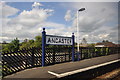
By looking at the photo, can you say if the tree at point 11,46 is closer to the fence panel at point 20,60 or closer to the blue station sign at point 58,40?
the blue station sign at point 58,40

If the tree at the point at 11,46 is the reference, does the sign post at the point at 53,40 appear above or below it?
above

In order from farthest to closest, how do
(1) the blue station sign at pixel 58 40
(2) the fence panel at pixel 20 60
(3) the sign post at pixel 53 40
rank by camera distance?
1. (1) the blue station sign at pixel 58 40
2. (3) the sign post at pixel 53 40
3. (2) the fence panel at pixel 20 60

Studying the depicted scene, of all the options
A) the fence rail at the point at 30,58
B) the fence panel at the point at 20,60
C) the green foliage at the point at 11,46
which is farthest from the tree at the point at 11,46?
the fence panel at the point at 20,60

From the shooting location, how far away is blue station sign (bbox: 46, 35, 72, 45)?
26.8 feet

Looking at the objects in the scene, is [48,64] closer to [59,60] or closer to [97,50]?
[59,60]

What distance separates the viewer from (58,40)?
28.9ft

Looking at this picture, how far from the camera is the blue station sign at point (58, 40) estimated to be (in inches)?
322

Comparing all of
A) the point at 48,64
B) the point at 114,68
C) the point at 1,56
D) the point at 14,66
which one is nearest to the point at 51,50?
the point at 48,64

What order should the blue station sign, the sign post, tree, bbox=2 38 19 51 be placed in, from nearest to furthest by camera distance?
the sign post → the blue station sign → tree, bbox=2 38 19 51

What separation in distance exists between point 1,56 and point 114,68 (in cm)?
914

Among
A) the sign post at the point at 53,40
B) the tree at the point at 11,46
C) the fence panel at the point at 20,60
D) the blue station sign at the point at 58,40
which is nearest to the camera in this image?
the fence panel at the point at 20,60

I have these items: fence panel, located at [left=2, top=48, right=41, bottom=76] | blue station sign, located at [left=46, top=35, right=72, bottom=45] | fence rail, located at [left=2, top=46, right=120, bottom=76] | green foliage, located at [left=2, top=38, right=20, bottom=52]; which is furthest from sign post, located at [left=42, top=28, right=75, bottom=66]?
green foliage, located at [left=2, top=38, right=20, bottom=52]

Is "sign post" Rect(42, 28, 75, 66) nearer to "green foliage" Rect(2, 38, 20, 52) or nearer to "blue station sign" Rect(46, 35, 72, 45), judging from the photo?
"blue station sign" Rect(46, 35, 72, 45)

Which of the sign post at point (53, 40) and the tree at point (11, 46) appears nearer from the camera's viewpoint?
the sign post at point (53, 40)
